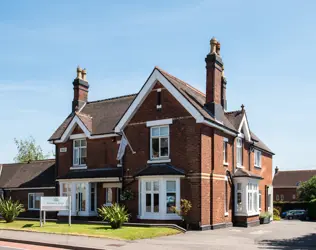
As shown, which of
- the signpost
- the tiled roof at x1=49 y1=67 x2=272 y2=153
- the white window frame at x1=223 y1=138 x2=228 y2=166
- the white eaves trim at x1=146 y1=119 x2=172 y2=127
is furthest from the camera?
the white window frame at x1=223 y1=138 x2=228 y2=166

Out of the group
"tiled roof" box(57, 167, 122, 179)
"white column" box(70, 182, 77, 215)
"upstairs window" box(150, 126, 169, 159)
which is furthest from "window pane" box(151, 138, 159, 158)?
"white column" box(70, 182, 77, 215)

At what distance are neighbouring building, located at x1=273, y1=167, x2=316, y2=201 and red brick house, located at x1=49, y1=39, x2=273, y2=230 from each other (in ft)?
144

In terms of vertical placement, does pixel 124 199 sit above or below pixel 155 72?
below

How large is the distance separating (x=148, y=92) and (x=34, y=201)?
14785 mm

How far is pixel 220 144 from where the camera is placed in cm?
2750

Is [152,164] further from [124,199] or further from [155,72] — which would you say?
[155,72]

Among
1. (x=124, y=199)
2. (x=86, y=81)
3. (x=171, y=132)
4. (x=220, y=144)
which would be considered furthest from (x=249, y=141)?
(x=86, y=81)

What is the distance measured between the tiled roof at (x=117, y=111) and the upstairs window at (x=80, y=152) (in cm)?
142

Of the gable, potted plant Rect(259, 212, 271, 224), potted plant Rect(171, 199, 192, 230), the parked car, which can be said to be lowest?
the parked car

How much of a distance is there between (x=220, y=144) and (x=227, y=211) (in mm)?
4416

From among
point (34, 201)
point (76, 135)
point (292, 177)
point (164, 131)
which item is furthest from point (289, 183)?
point (164, 131)

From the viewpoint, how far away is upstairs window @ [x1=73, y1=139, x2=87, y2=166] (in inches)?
1246

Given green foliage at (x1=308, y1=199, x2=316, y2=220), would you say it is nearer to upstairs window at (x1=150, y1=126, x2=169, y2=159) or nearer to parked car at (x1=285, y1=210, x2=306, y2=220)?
parked car at (x1=285, y1=210, x2=306, y2=220)

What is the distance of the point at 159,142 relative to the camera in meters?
26.7
